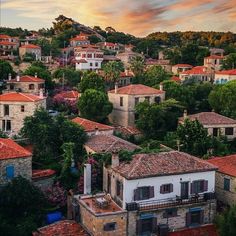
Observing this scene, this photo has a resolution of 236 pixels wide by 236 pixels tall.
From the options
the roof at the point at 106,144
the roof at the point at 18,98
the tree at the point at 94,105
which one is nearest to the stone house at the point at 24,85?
the roof at the point at 18,98

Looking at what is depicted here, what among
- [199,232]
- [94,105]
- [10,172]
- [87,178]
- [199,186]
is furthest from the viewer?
[94,105]

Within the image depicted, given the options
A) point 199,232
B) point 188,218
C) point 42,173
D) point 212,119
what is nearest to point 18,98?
point 42,173

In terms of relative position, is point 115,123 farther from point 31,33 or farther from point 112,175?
point 31,33

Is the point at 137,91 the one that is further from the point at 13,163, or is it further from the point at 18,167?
the point at 13,163

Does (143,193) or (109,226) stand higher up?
(143,193)

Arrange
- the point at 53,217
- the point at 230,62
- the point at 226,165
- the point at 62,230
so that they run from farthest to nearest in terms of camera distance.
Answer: the point at 230,62 < the point at 226,165 < the point at 53,217 < the point at 62,230

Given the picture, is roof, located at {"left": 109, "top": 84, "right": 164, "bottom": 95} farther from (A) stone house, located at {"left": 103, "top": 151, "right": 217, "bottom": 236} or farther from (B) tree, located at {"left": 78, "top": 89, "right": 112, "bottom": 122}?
(A) stone house, located at {"left": 103, "top": 151, "right": 217, "bottom": 236}

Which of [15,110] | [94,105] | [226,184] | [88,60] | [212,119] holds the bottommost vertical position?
[226,184]
